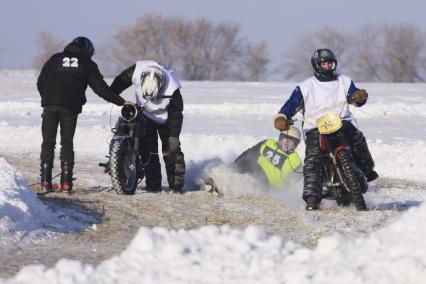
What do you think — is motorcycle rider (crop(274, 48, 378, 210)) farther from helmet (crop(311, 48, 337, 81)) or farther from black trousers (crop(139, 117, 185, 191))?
black trousers (crop(139, 117, 185, 191))

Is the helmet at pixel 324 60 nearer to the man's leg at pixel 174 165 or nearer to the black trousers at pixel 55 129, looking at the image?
the man's leg at pixel 174 165

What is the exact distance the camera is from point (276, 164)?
11.5 m

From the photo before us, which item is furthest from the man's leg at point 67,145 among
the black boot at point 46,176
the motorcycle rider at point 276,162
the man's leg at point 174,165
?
the motorcycle rider at point 276,162

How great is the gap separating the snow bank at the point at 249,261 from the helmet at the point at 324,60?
389 centimetres

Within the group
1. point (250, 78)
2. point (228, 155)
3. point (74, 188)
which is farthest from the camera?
point (250, 78)

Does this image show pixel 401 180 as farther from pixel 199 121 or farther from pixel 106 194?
pixel 199 121

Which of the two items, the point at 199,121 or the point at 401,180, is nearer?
the point at 401,180

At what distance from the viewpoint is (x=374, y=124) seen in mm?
25984

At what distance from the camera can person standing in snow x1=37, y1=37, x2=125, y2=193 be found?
10219 millimetres

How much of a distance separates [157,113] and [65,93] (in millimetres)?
1379

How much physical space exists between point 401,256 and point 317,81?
448 cm

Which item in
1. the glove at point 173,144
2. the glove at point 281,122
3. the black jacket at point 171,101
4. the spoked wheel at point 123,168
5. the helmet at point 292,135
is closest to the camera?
the glove at point 281,122

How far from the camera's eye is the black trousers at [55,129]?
33.7ft

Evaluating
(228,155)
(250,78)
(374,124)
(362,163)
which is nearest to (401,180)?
(228,155)
